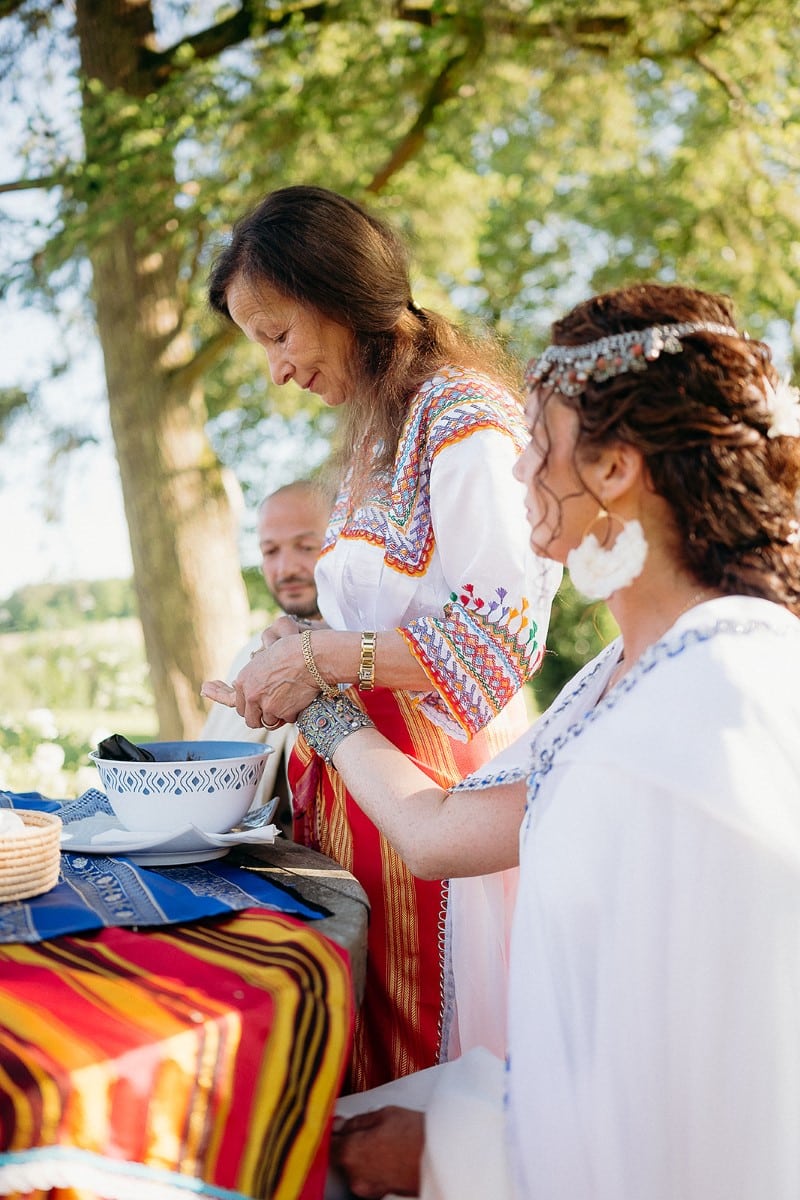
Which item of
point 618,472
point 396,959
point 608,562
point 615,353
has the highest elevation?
point 615,353

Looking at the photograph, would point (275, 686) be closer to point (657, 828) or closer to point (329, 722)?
point (329, 722)

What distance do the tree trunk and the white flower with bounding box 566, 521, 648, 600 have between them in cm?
443

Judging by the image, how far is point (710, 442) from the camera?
1.38 metres

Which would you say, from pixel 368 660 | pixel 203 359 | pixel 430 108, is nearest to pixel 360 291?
pixel 368 660

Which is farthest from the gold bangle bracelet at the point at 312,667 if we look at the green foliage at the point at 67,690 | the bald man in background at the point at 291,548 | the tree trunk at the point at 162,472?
the tree trunk at the point at 162,472

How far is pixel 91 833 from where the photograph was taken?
186cm

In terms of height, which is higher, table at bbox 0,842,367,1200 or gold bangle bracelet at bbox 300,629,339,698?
table at bbox 0,842,367,1200

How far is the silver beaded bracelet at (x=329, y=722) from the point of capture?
1.83 m

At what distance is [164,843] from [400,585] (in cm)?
61

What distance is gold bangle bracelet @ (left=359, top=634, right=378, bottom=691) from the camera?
1.85 m

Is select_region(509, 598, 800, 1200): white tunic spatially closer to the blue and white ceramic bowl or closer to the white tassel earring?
the white tassel earring

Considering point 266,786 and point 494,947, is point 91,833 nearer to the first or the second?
point 494,947

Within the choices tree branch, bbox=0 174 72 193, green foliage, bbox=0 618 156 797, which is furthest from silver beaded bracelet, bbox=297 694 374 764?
tree branch, bbox=0 174 72 193

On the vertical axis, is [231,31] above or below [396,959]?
above
